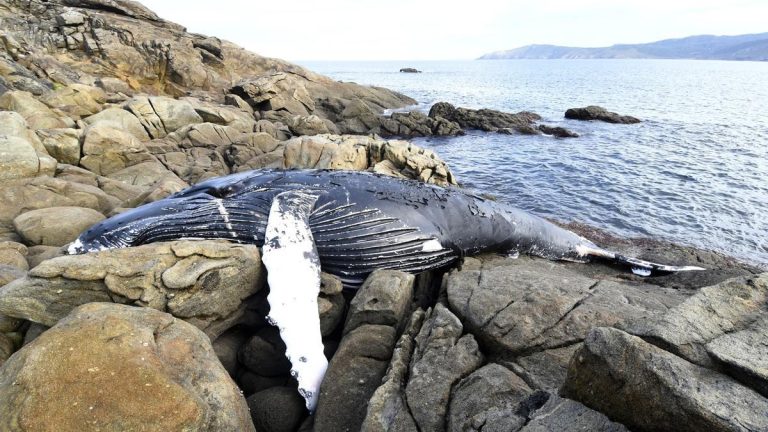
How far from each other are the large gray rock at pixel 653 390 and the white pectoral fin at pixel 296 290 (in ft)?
7.41

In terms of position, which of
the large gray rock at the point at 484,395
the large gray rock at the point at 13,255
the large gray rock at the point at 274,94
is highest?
the large gray rock at the point at 484,395

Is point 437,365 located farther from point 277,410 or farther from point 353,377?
point 277,410

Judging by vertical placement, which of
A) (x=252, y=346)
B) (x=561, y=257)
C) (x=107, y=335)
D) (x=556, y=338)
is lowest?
(x=561, y=257)

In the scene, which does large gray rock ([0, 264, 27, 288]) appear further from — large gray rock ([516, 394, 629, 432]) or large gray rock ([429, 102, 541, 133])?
large gray rock ([429, 102, 541, 133])

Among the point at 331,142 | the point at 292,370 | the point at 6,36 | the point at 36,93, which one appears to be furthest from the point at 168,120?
the point at 292,370

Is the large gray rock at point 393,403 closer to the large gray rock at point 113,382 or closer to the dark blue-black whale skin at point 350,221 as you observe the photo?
the large gray rock at point 113,382

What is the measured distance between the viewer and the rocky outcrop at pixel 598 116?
33906 mm

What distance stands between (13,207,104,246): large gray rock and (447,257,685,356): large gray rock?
5697 mm

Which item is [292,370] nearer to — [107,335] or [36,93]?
[107,335]

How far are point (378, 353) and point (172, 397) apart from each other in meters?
1.80

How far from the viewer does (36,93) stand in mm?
15461

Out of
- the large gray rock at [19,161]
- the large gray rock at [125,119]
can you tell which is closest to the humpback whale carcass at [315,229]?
the large gray rock at [19,161]

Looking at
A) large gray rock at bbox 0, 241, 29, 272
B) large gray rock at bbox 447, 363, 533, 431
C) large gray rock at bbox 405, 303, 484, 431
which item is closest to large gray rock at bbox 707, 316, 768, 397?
large gray rock at bbox 447, 363, 533, 431

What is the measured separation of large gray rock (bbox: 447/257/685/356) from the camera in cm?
372
